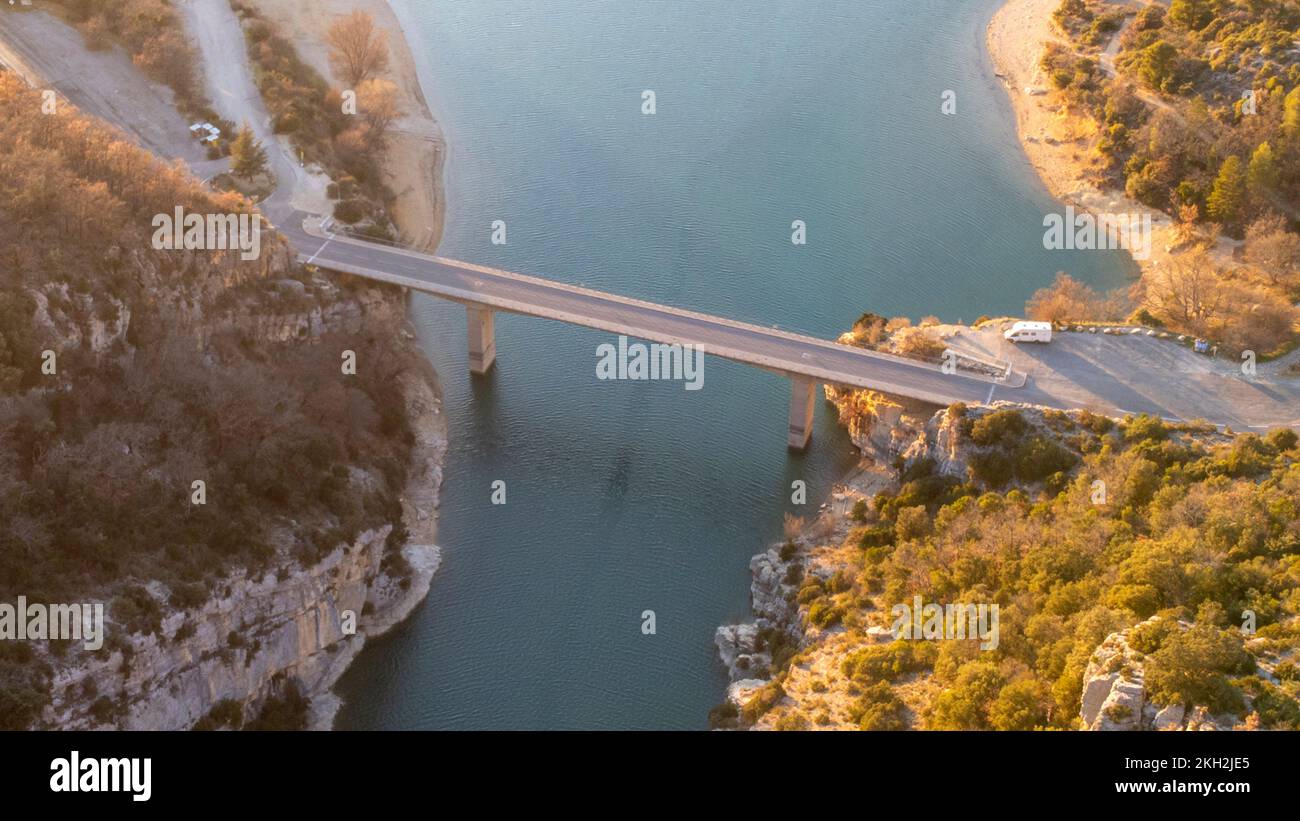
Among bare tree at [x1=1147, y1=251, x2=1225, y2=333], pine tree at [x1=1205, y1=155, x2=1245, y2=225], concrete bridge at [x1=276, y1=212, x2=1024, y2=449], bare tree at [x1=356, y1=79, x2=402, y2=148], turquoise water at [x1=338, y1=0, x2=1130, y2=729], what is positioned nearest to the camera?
turquoise water at [x1=338, y1=0, x2=1130, y2=729]

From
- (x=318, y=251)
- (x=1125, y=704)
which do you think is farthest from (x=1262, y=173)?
(x=318, y=251)

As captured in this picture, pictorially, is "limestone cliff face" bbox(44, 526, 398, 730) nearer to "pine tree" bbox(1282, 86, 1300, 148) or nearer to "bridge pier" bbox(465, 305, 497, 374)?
"bridge pier" bbox(465, 305, 497, 374)

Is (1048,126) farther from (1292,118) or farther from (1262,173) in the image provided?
(1262,173)

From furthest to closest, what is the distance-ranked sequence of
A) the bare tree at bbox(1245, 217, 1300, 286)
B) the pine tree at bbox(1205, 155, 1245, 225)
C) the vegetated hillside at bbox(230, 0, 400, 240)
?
the pine tree at bbox(1205, 155, 1245, 225) < the vegetated hillside at bbox(230, 0, 400, 240) < the bare tree at bbox(1245, 217, 1300, 286)

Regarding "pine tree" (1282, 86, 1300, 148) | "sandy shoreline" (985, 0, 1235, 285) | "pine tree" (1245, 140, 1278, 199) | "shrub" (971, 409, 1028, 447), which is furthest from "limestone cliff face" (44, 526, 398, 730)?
"pine tree" (1282, 86, 1300, 148)

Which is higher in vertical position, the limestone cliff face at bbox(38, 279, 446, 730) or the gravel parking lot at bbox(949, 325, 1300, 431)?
the gravel parking lot at bbox(949, 325, 1300, 431)

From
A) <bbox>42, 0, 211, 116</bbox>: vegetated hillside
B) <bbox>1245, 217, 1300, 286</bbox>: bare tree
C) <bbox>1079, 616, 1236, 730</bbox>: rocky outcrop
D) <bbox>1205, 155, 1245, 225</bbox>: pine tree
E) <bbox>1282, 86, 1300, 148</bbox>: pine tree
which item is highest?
<bbox>42, 0, 211, 116</bbox>: vegetated hillside

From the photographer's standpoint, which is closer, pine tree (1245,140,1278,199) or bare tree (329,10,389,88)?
pine tree (1245,140,1278,199)

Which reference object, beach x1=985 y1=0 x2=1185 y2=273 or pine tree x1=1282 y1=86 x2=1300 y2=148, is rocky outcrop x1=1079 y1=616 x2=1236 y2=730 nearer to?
beach x1=985 y1=0 x2=1185 y2=273
